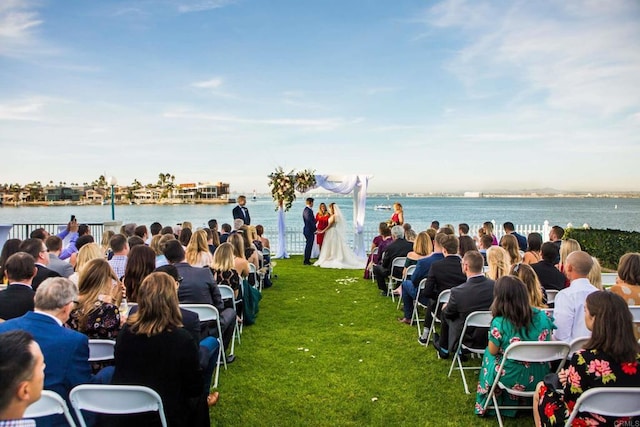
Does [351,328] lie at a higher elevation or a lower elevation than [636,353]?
lower

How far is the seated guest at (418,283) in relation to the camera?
613cm

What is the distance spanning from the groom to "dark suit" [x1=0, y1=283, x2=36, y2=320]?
32.3ft

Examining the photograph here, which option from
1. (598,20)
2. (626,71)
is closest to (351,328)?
(598,20)

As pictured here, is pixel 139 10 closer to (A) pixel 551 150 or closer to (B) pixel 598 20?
(B) pixel 598 20

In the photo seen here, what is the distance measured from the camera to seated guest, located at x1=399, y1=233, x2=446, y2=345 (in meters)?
6.13

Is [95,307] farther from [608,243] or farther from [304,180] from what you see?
[608,243]

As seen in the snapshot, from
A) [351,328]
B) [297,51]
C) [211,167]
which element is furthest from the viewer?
[211,167]

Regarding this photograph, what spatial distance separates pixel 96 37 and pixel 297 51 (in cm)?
1010

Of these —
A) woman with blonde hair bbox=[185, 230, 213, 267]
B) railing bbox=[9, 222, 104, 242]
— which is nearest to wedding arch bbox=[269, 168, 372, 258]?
railing bbox=[9, 222, 104, 242]

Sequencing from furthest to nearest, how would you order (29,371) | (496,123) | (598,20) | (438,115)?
(496,123) < (438,115) < (598,20) < (29,371)

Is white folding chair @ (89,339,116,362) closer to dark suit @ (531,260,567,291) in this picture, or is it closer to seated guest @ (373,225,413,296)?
dark suit @ (531,260,567,291)

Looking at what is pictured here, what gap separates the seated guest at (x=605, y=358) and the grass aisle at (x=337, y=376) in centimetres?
131

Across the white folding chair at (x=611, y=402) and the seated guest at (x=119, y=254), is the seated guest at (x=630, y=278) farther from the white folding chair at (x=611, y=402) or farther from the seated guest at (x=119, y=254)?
the seated guest at (x=119, y=254)

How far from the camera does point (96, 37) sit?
63.2ft
